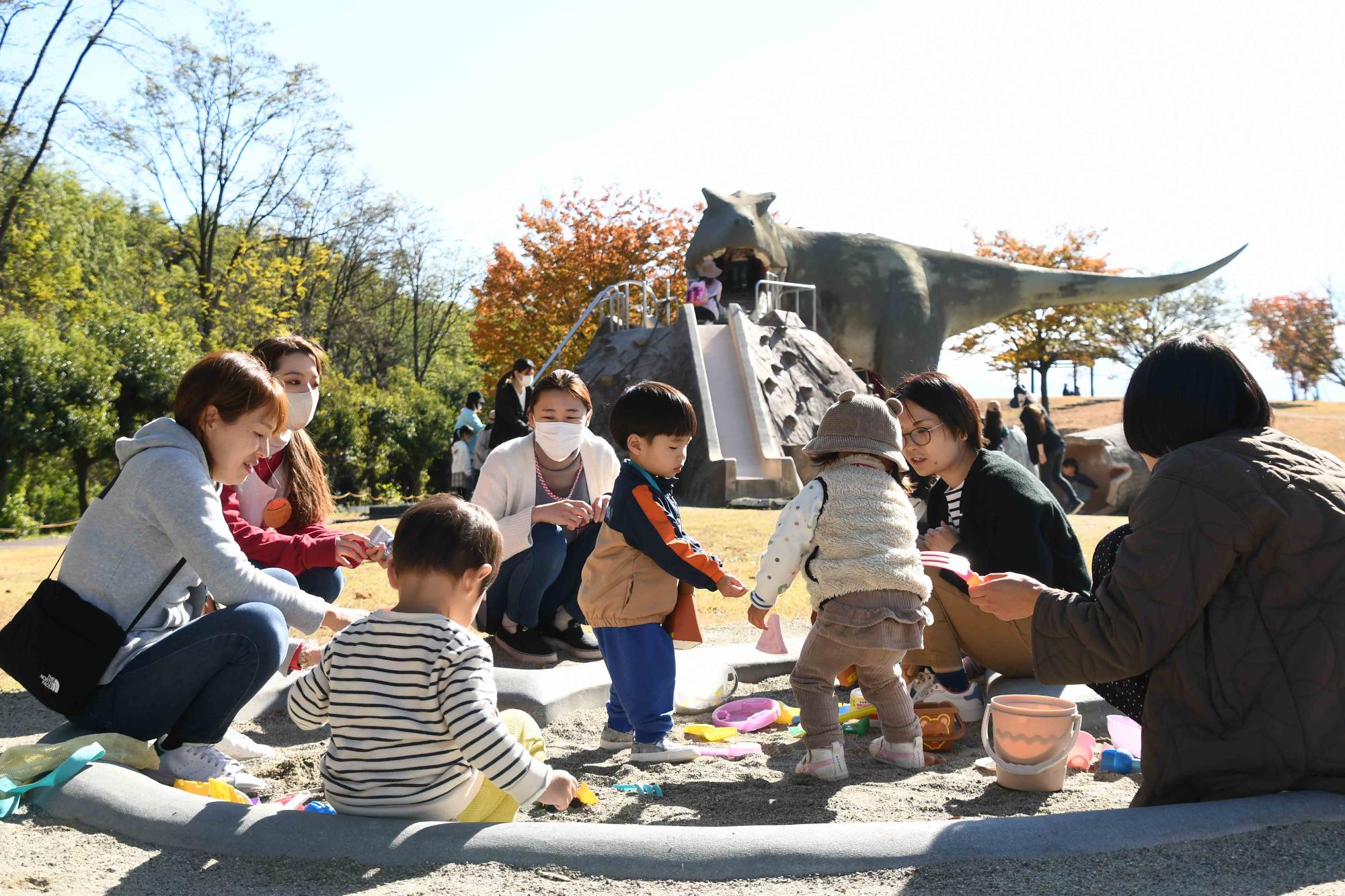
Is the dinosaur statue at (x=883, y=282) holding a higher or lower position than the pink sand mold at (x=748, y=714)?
higher

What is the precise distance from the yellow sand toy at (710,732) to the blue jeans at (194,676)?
155cm

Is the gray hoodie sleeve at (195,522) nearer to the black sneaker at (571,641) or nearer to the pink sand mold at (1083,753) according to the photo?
the pink sand mold at (1083,753)

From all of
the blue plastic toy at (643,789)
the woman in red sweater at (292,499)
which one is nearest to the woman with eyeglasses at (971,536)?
the blue plastic toy at (643,789)

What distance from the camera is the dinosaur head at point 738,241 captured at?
68.2 ft

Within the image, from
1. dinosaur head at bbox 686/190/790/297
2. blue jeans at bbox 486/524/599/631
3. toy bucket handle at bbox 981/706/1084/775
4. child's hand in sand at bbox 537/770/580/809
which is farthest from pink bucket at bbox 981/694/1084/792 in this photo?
dinosaur head at bbox 686/190/790/297

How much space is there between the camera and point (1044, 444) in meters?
15.8

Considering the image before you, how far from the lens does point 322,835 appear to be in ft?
8.05

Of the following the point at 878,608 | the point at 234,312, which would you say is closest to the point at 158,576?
the point at 878,608

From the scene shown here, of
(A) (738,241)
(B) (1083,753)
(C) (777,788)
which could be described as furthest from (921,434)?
(A) (738,241)

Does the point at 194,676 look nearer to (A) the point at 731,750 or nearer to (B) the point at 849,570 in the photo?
(A) the point at 731,750

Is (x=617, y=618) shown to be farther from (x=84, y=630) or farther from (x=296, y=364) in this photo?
(x=296, y=364)

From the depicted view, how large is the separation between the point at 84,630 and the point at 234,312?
80.1 ft

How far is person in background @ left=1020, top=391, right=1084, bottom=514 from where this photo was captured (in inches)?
591

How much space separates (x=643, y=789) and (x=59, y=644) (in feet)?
5.50
